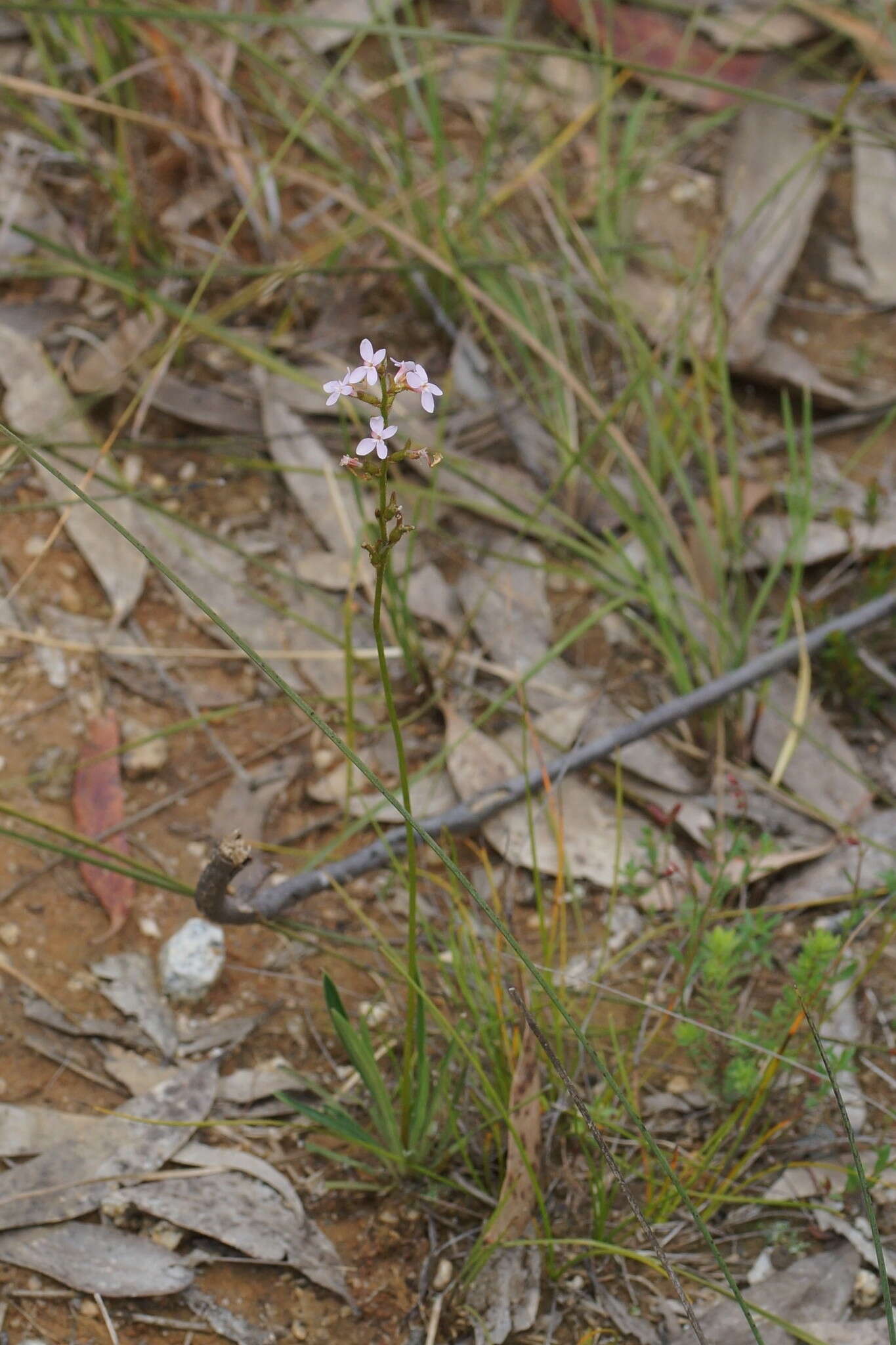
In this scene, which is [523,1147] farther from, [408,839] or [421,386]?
[421,386]

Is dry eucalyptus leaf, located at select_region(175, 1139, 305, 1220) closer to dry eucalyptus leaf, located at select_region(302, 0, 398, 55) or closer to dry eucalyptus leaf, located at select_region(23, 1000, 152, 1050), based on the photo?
dry eucalyptus leaf, located at select_region(23, 1000, 152, 1050)

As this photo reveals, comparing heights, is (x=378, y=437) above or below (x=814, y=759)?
above

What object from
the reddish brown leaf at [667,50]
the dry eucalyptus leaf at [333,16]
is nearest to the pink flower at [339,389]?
the dry eucalyptus leaf at [333,16]

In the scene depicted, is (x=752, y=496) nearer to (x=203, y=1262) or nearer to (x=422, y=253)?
(x=422, y=253)

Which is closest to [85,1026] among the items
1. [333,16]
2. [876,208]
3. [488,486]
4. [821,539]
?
[488,486]

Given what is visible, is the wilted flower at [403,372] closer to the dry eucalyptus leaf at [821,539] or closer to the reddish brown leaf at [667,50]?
the dry eucalyptus leaf at [821,539]

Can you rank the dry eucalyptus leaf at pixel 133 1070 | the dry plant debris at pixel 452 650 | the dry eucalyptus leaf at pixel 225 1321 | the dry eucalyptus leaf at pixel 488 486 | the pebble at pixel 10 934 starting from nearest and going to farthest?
the dry eucalyptus leaf at pixel 225 1321, the dry plant debris at pixel 452 650, the dry eucalyptus leaf at pixel 133 1070, the pebble at pixel 10 934, the dry eucalyptus leaf at pixel 488 486
